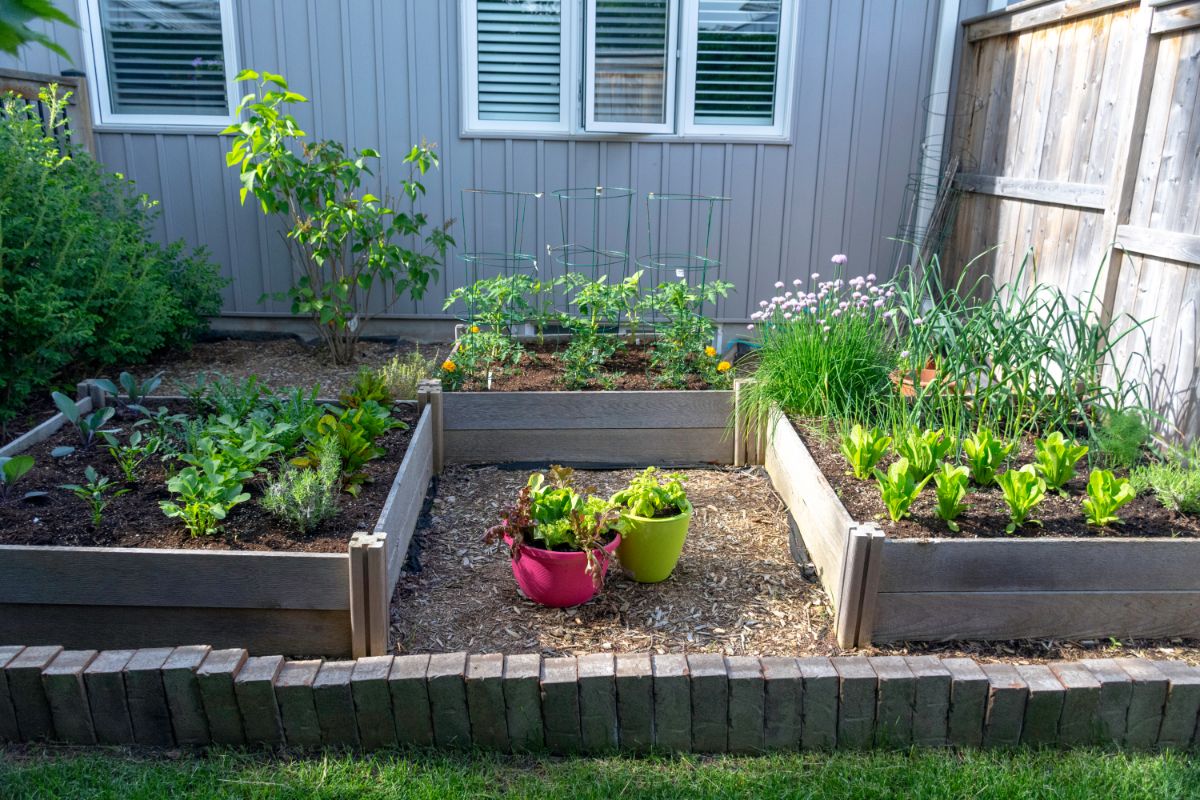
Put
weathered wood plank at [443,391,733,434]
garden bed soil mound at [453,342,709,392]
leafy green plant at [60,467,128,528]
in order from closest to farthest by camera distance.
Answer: leafy green plant at [60,467,128,528] < weathered wood plank at [443,391,733,434] < garden bed soil mound at [453,342,709,392]

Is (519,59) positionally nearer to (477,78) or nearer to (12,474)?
(477,78)

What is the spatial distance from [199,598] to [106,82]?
14.1 feet

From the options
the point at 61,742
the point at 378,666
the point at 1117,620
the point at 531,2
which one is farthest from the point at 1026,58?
the point at 61,742

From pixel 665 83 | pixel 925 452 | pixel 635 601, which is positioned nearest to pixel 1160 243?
pixel 925 452

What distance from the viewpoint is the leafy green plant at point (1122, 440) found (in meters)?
3.22

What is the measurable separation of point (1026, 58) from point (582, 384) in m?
3.03

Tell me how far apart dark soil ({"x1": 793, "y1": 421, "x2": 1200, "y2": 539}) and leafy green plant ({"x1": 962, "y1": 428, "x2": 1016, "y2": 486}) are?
0.19 feet

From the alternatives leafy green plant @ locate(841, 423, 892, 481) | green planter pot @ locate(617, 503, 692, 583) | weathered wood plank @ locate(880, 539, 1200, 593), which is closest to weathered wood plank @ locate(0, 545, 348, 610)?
green planter pot @ locate(617, 503, 692, 583)

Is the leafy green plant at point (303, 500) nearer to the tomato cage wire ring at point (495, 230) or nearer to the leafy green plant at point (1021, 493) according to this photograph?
the leafy green plant at point (1021, 493)

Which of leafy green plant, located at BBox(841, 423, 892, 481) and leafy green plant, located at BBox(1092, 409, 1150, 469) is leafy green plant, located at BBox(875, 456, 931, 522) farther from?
leafy green plant, located at BBox(1092, 409, 1150, 469)

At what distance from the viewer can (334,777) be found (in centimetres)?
207

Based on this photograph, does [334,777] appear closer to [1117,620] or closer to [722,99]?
[1117,620]

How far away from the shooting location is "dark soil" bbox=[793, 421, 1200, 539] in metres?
2.77

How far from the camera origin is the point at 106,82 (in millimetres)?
5461
